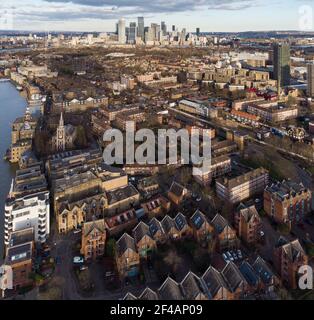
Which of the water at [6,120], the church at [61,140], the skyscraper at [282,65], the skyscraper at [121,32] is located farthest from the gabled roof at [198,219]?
the skyscraper at [121,32]

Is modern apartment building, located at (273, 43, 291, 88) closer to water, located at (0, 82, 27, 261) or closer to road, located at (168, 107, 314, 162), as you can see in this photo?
road, located at (168, 107, 314, 162)

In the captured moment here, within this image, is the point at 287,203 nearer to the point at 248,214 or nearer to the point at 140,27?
the point at 248,214

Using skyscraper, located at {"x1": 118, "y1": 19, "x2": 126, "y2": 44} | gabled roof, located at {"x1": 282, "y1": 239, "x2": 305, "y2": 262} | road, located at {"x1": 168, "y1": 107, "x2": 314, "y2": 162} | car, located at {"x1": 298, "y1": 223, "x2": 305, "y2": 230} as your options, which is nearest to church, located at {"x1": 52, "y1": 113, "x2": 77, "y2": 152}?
road, located at {"x1": 168, "y1": 107, "x2": 314, "y2": 162}

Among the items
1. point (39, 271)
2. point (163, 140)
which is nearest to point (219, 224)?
point (39, 271)

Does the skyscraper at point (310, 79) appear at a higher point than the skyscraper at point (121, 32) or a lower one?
lower

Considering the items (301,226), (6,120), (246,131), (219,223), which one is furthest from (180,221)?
(6,120)

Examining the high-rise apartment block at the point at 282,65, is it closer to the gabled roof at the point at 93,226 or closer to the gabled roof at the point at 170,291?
the gabled roof at the point at 93,226

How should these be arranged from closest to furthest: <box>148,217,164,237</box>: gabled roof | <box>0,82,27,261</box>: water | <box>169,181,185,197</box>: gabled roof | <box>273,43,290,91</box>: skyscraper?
1. <box>148,217,164,237</box>: gabled roof
2. <box>169,181,185,197</box>: gabled roof
3. <box>0,82,27,261</box>: water
4. <box>273,43,290,91</box>: skyscraper
